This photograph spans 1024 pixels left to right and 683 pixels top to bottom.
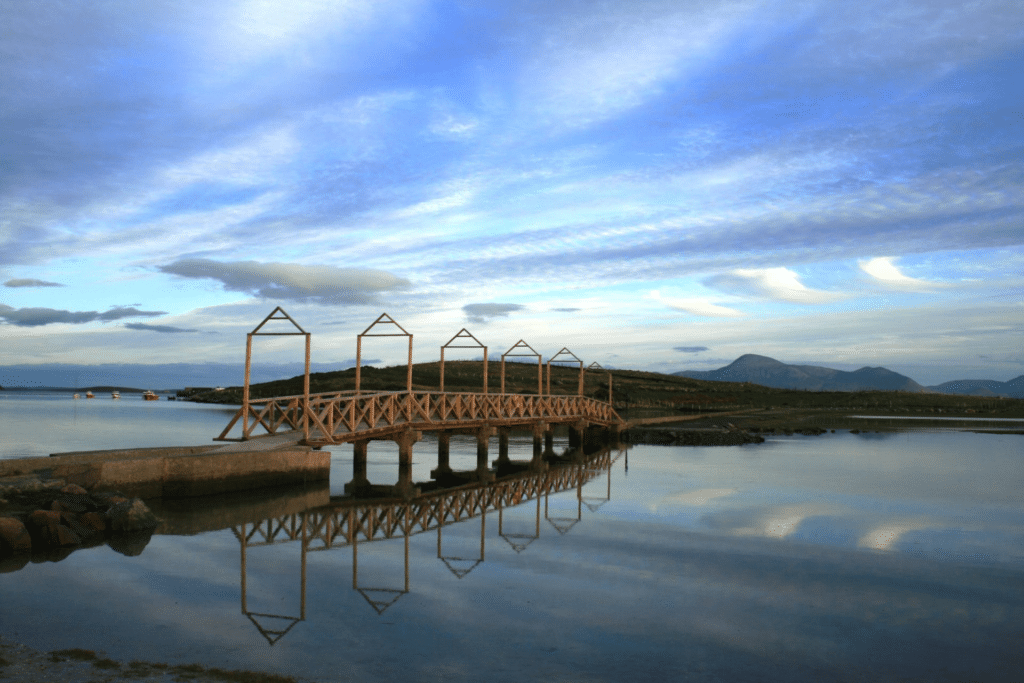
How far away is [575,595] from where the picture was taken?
10211 mm

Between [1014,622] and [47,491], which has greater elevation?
[47,491]

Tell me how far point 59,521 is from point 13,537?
2.96 ft

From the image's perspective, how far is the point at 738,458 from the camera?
30984 mm

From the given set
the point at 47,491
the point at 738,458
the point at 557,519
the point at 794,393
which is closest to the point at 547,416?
the point at 738,458

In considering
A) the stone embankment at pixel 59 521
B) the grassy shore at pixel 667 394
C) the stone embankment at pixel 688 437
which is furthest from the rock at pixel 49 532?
the grassy shore at pixel 667 394

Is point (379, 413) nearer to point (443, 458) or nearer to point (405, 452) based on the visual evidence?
point (405, 452)

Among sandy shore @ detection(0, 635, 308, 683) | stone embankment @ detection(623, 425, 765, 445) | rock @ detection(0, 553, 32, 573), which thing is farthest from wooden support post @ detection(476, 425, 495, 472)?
sandy shore @ detection(0, 635, 308, 683)

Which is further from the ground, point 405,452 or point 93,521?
point 405,452

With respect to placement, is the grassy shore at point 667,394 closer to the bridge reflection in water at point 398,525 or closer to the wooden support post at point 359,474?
the wooden support post at point 359,474

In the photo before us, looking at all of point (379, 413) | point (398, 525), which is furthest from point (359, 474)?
point (398, 525)

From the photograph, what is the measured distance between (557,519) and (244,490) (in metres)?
7.12

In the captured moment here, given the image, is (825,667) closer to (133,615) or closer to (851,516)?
(133,615)

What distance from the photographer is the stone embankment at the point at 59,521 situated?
11.6 metres

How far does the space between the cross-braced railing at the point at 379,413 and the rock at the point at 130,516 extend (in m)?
5.16
